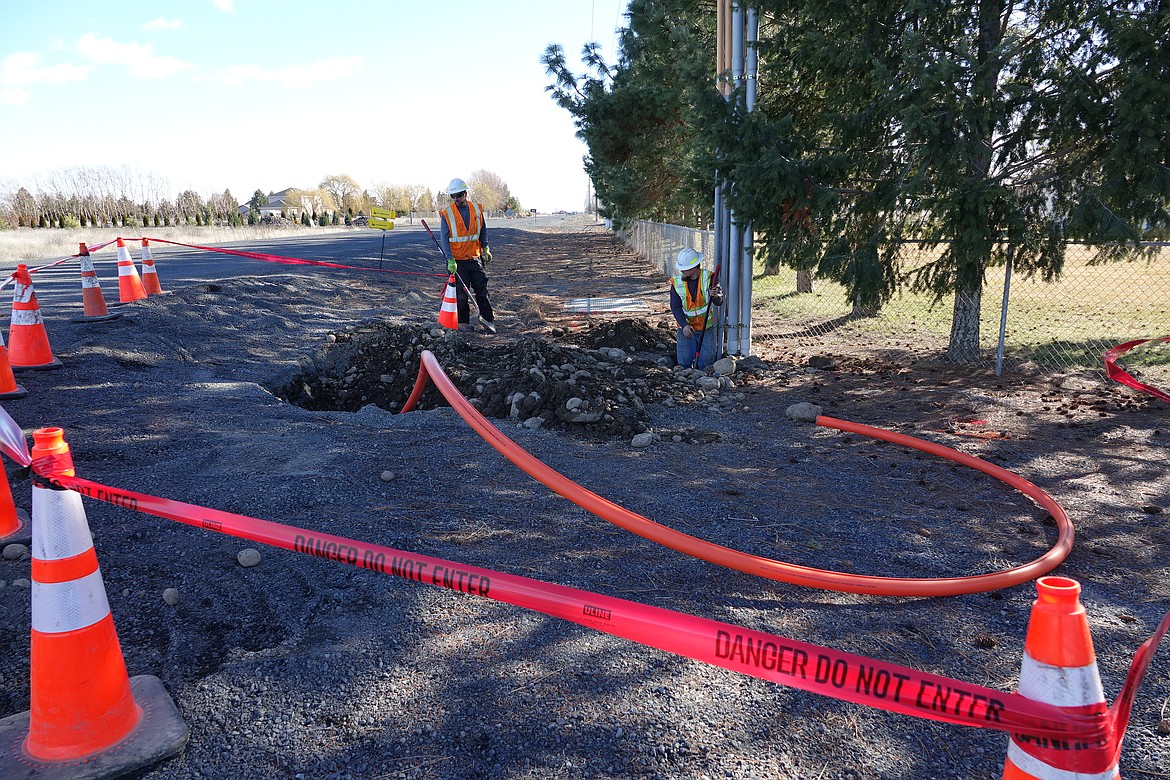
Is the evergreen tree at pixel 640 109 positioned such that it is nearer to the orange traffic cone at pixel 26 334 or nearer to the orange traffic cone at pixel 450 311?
the orange traffic cone at pixel 450 311

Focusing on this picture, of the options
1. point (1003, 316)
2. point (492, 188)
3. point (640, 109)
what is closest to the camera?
point (1003, 316)

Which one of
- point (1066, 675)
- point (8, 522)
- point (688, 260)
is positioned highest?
point (688, 260)

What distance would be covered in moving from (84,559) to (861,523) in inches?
149

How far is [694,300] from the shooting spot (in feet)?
27.5

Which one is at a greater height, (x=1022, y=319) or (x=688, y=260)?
(x=688, y=260)

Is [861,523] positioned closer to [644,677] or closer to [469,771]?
[644,677]

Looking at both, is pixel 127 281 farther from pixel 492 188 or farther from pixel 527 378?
pixel 492 188

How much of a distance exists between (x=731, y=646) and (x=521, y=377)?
199 inches

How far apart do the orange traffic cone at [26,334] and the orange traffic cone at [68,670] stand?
5.47 meters

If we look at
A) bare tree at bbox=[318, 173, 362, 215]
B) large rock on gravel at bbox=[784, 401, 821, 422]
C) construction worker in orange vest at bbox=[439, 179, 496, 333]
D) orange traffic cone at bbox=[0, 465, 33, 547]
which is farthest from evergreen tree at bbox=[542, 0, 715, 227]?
bare tree at bbox=[318, 173, 362, 215]

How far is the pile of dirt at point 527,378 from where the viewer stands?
625 centimetres

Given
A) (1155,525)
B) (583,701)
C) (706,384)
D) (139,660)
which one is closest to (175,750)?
(139,660)

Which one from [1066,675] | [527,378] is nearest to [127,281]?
[527,378]

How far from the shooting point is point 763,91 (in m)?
8.94
